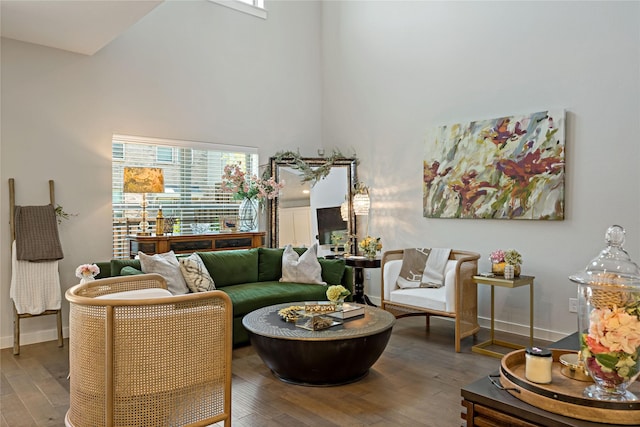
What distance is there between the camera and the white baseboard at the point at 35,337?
4.44 meters

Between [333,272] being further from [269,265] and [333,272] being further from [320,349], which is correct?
[320,349]

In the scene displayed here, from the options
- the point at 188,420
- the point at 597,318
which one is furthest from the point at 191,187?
the point at 597,318

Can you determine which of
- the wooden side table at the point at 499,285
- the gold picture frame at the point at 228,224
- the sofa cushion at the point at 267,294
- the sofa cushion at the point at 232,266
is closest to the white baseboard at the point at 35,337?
the sofa cushion at the point at 232,266

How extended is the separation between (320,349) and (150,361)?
51.3 inches

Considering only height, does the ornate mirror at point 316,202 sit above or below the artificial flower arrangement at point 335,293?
above

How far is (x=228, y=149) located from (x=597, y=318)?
498 cm

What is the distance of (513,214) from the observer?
15.8ft

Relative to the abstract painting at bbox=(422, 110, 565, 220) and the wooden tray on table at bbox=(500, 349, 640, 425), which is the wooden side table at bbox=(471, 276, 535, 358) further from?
the wooden tray on table at bbox=(500, 349, 640, 425)

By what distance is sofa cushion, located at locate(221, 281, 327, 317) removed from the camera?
14.5 feet

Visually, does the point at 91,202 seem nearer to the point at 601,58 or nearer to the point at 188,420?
the point at 188,420

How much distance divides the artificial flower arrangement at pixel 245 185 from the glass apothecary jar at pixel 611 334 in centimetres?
456

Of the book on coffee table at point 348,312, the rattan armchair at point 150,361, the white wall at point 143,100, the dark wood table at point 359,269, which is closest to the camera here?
the rattan armchair at point 150,361

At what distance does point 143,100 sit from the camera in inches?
206

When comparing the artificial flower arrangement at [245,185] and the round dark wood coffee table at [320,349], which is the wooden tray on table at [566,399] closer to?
the round dark wood coffee table at [320,349]
